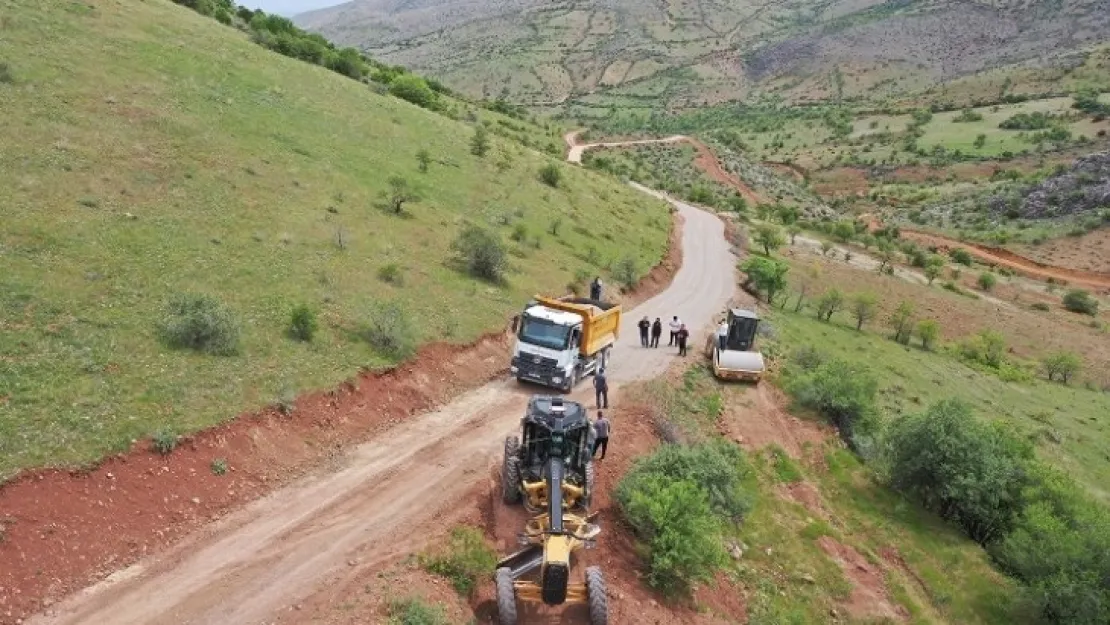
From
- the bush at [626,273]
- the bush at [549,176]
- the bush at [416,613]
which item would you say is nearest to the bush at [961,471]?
the bush at [416,613]

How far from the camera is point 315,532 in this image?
17.0m

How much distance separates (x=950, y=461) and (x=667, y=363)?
38.0 ft

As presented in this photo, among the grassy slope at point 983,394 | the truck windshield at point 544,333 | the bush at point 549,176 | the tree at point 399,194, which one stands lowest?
the grassy slope at point 983,394

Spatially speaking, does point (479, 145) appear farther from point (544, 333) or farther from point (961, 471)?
point (961, 471)

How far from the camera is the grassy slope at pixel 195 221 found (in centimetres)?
1923

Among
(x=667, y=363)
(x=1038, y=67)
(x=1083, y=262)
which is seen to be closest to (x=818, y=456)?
(x=667, y=363)

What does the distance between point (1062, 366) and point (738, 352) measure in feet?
111

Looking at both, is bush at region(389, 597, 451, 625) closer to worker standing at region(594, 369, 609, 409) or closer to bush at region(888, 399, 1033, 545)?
worker standing at region(594, 369, 609, 409)

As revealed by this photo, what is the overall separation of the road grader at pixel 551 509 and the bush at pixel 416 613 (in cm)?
112

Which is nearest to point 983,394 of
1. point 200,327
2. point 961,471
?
point 961,471

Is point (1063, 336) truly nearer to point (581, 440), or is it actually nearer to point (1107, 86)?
point (581, 440)

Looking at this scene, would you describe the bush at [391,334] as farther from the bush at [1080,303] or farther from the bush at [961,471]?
the bush at [1080,303]

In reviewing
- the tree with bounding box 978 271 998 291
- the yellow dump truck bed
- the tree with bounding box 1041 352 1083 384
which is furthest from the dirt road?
the tree with bounding box 978 271 998 291

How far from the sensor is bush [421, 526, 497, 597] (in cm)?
1551
